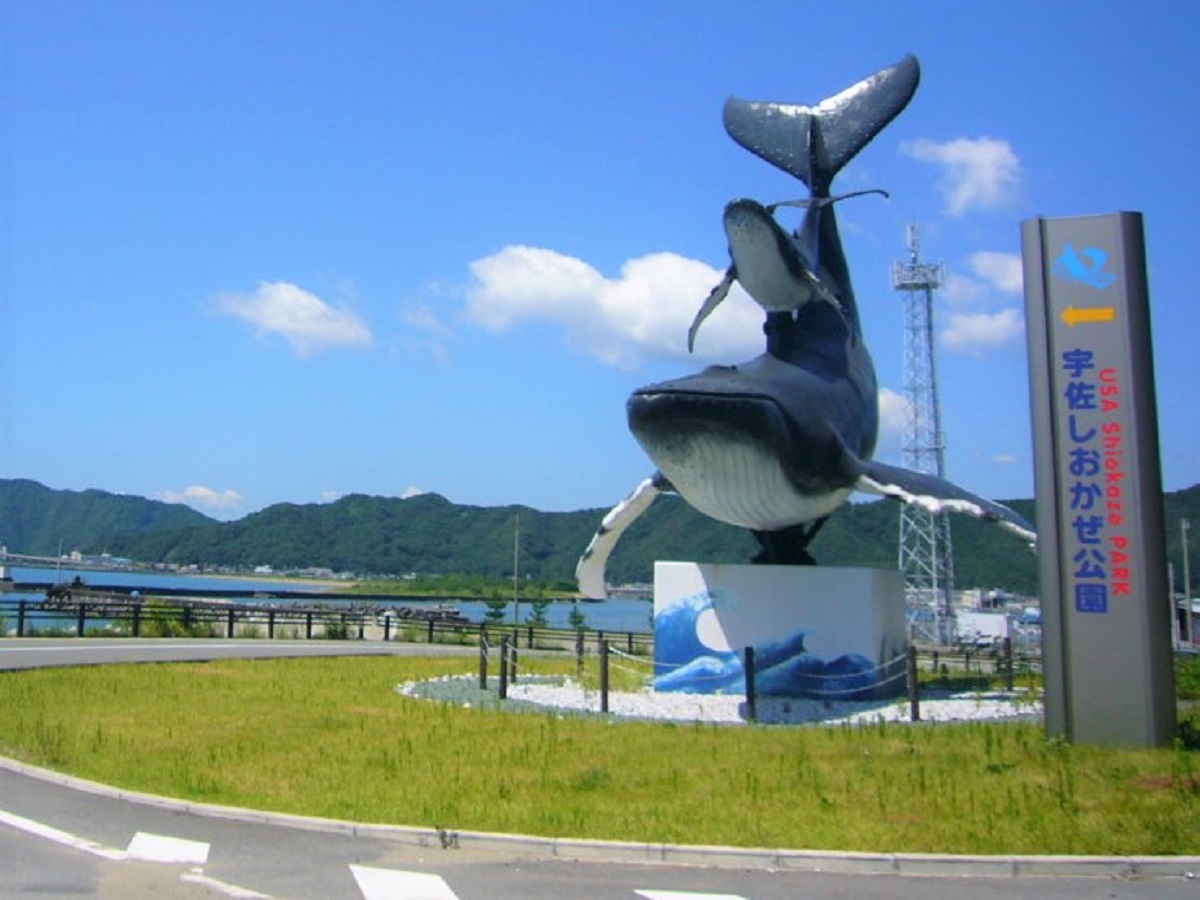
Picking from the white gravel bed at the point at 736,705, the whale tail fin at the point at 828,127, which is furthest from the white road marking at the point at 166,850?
the whale tail fin at the point at 828,127

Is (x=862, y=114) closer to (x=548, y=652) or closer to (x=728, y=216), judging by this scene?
(x=728, y=216)

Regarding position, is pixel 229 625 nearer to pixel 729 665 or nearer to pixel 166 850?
pixel 729 665

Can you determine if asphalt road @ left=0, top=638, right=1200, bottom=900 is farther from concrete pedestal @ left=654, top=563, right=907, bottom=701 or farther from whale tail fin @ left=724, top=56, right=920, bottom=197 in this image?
whale tail fin @ left=724, top=56, right=920, bottom=197

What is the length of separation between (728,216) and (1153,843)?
938 centimetres

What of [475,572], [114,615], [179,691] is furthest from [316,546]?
[179,691]

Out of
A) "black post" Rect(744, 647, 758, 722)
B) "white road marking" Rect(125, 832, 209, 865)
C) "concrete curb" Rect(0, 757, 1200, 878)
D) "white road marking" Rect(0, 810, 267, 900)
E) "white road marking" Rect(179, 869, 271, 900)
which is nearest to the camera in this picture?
"white road marking" Rect(179, 869, 271, 900)

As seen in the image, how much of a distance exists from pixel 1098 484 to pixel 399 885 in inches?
305

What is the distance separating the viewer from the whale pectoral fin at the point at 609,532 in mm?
18453

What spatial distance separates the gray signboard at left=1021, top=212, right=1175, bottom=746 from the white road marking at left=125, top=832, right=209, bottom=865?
25.1 feet

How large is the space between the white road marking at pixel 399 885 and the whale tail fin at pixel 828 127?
48.9 feet

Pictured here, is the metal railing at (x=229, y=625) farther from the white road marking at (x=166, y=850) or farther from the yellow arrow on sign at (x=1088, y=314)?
the white road marking at (x=166, y=850)

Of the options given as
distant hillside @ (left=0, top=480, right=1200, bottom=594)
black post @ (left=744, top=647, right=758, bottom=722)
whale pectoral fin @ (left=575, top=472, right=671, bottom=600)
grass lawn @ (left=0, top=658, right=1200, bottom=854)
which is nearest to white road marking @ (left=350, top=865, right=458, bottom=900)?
grass lawn @ (left=0, top=658, right=1200, bottom=854)

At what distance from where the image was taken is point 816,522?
61.2 feet

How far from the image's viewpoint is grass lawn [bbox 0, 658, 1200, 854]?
805cm
